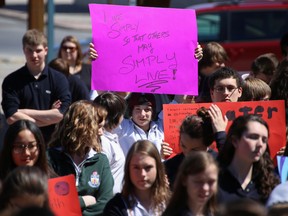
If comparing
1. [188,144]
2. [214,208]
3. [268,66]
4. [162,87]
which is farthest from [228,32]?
[214,208]

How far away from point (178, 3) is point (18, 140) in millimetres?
28678

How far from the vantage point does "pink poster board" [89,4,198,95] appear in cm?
803

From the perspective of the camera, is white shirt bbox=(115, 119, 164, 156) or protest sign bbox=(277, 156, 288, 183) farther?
white shirt bbox=(115, 119, 164, 156)

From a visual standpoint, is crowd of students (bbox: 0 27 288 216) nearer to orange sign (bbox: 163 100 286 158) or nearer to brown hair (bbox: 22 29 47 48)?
brown hair (bbox: 22 29 47 48)

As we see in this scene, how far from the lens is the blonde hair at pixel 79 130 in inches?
267

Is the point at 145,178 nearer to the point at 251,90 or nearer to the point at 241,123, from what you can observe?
the point at 241,123

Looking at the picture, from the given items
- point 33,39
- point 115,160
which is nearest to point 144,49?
point 115,160

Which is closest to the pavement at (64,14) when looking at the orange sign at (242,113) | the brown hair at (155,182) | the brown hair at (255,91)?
the brown hair at (255,91)

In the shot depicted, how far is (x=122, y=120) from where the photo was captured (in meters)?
8.05

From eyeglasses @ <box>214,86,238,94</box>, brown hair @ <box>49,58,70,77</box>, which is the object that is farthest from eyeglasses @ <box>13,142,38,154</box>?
brown hair @ <box>49,58,70,77</box>

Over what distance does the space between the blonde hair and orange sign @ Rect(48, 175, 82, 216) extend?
53 cm

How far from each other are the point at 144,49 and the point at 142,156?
2293 mm

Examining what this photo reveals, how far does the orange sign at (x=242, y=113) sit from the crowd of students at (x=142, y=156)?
0.11 meters

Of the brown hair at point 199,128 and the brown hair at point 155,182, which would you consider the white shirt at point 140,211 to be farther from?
the brown hair at point 199,128
